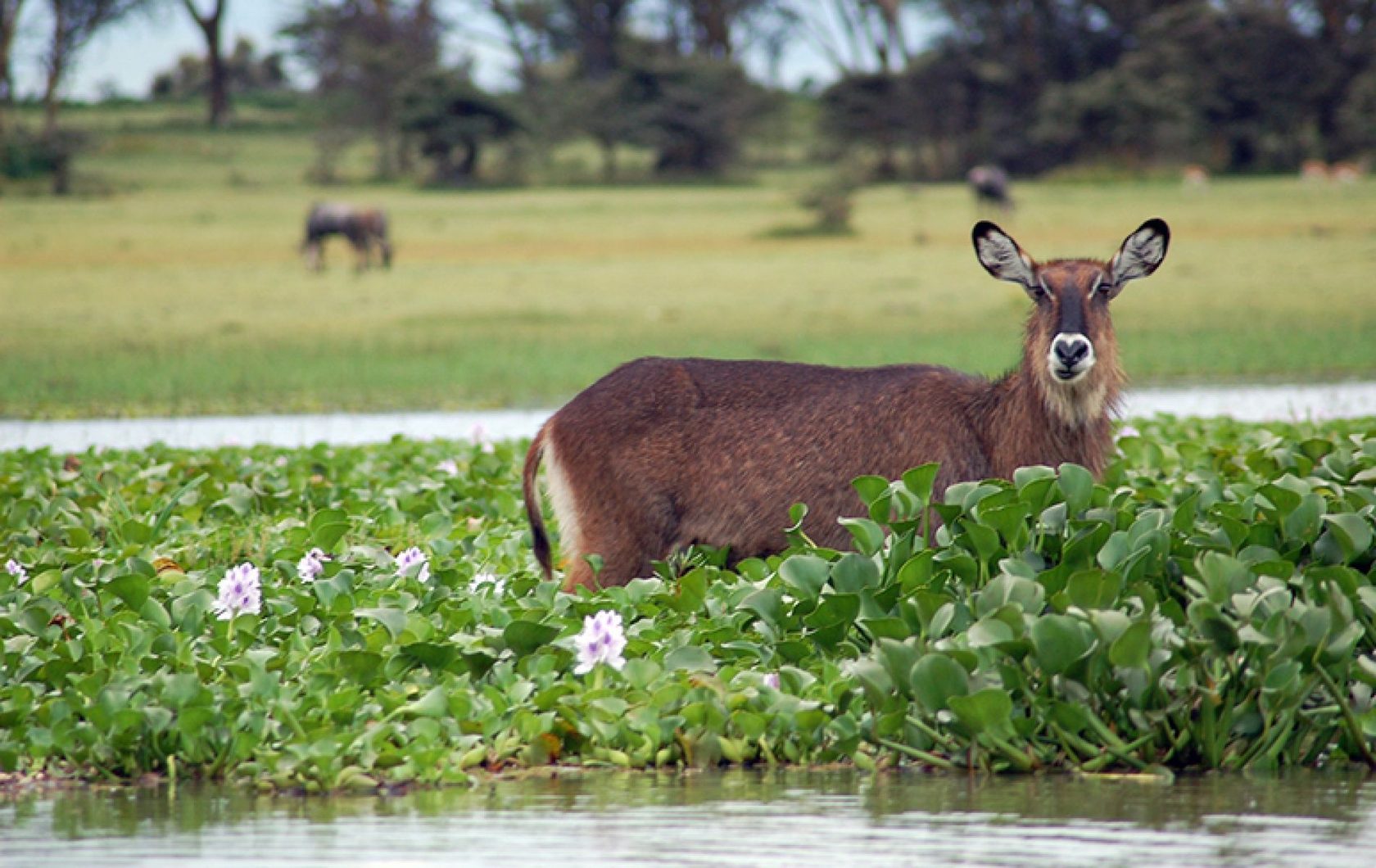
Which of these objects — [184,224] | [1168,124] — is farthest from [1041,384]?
[1168,124]

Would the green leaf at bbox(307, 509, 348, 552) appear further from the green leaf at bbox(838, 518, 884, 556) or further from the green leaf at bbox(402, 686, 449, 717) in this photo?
the green leaf at bbox(838, 518, 884, 556)

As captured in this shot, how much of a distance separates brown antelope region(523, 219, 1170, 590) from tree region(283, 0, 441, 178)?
3199 centimetres

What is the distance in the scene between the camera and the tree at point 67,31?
117 ft

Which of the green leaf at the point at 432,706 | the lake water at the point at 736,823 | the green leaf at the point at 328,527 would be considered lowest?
the lake water at the point at 736,823

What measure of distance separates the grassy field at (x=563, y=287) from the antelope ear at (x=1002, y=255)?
8.74 m

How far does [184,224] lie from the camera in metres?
30.1

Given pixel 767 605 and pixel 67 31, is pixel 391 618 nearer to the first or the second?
pixel 767 605

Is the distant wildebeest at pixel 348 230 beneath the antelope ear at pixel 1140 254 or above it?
above

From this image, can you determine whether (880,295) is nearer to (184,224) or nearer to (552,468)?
(184,224)

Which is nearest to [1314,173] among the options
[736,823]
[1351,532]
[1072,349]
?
[1072,349]

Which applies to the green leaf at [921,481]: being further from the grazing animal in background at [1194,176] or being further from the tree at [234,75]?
the tree at [234,75]

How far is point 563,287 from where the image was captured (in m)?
24.6

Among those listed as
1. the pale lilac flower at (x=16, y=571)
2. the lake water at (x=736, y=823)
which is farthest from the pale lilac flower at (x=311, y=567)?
the lake water at (x=736, y=823)

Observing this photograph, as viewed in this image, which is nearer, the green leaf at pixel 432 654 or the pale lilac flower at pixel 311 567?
the green leaf at pixel 432 654
